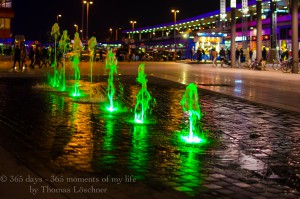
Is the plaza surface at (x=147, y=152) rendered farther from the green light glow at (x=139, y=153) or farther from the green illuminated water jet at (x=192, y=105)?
the green illuminated water jet at (x=192, y=105)

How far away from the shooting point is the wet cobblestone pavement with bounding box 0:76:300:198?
686cm

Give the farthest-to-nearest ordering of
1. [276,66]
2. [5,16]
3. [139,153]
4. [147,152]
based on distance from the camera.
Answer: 1. [5,16]
2. [276,66]
3. [147,152]
4. [139,153]

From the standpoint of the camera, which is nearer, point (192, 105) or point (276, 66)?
point (192, 105)

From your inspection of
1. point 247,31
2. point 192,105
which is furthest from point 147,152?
point 247,31

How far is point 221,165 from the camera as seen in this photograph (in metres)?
8.03

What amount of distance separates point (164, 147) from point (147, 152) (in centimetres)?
61

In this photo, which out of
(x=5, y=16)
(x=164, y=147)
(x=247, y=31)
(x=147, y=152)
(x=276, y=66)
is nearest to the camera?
(x=147, y=152)

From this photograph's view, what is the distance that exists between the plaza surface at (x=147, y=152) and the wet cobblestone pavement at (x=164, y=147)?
14 mm

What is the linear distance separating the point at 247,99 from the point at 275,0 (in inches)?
1252

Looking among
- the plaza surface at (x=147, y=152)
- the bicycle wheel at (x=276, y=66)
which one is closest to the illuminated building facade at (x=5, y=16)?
the bicycle wheel at (x=276, y=66)

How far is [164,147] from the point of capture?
31.0ft

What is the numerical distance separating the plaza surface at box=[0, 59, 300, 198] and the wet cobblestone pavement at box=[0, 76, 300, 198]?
0.05 ft

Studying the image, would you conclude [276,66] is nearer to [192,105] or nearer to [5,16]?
[192,105]

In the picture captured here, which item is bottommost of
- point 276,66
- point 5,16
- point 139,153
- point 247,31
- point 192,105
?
point 139,153
